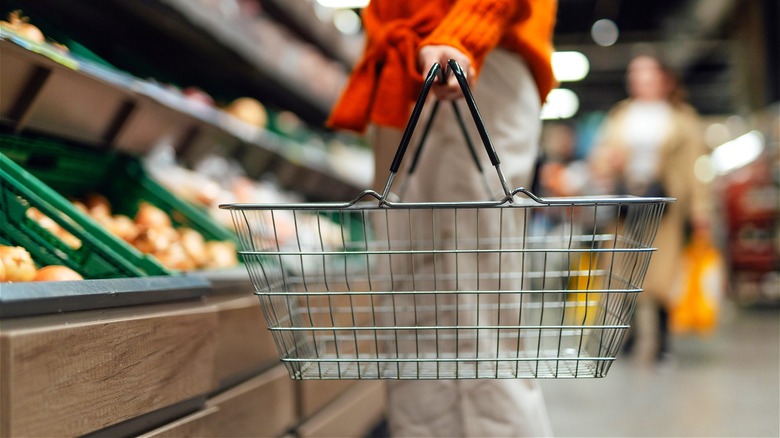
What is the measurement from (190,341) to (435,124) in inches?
28.0

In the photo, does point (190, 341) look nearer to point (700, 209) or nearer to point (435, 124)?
point (435, 124)

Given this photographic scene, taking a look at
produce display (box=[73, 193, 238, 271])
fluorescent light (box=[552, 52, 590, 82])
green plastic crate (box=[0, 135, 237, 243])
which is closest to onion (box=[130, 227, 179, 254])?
produce display (box=[73, 193, 238, 271])

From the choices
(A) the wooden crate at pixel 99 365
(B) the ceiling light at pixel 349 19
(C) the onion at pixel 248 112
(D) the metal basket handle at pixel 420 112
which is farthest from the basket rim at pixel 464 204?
(B) the ceiling light at pixel 349 19

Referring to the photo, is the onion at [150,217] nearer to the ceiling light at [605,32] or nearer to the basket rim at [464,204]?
the basket rim at [464,204]

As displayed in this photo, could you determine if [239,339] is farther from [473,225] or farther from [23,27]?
[23,27]

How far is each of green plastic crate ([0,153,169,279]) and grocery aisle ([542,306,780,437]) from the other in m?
1.90

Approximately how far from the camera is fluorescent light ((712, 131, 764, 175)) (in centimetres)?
921

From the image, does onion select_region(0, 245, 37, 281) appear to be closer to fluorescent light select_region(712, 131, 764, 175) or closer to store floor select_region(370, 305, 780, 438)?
store floor select_region(370, 305, 780, 438)

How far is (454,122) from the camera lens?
1.65m

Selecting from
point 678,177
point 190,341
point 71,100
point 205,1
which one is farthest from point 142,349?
point 678,177

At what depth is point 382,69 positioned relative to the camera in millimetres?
1569

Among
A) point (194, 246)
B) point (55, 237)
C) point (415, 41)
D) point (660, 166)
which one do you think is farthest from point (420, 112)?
point (660, 166)

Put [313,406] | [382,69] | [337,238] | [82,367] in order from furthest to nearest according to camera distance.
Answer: [337,238] → [313,406] → [382,69] → [82,367]

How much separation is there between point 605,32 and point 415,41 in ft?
45.4
